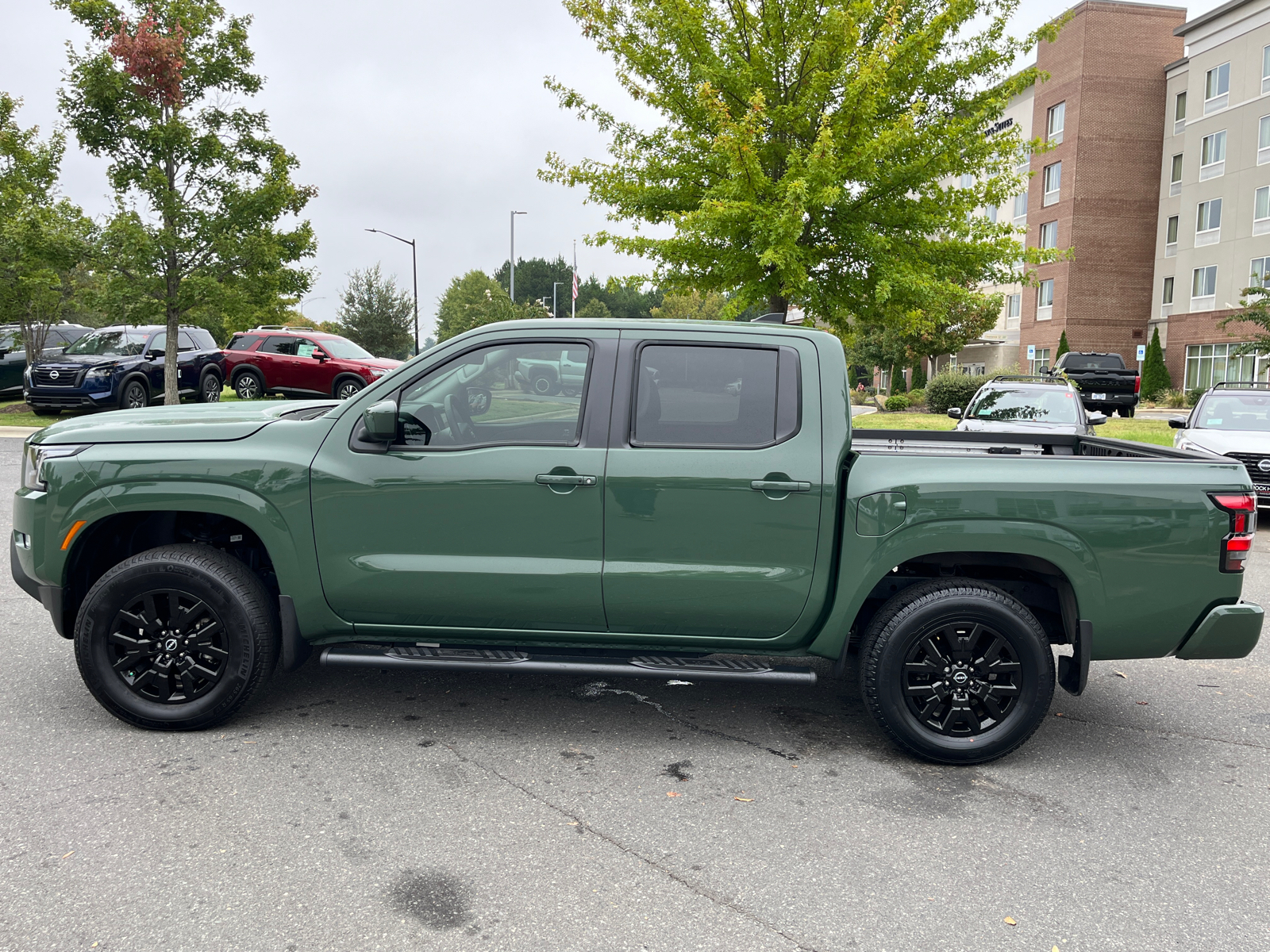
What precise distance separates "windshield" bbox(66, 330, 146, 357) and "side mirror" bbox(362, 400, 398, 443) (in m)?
18.7

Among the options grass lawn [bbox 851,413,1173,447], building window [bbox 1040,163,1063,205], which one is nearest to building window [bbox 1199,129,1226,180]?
building window [bbox 1040,163,1063,205]

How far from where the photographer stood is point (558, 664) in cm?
409

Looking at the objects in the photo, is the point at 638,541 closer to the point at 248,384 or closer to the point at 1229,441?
the point at 1229,441

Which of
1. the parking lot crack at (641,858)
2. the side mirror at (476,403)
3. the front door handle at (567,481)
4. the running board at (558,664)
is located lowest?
the parking lot crack at (641,858)

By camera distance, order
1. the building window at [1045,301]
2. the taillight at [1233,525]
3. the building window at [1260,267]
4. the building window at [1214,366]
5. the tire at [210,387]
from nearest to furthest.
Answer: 1. the taillight at [1233,525]
2. the tire at [210,387]
3. the building window at [1214,366]
4. the building window at [1260,267]
5. the building window at [1045,301]

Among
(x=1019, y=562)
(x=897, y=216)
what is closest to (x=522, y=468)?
(x=1019, y=562)

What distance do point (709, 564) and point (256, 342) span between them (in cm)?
2050

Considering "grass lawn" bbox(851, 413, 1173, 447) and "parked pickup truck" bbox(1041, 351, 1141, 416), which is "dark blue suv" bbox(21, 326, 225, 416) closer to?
"grass lawn" bbox(851, 413, 1173, 447)

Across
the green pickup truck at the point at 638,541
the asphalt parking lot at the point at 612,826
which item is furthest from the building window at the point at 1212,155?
the green pickup truck at the point at 638,541

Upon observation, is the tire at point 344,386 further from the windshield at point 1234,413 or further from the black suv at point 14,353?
the windshield at point 1234,413

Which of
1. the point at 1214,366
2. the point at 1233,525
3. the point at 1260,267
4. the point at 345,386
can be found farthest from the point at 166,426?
the point at 1260,267

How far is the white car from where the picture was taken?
1023 centimetres

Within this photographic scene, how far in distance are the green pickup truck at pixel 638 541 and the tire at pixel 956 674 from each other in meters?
0.01

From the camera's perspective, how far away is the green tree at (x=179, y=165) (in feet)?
62.1
